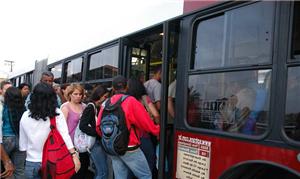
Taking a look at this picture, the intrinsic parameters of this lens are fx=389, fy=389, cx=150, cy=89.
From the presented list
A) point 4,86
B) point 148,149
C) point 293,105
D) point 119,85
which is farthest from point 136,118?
point 4,86

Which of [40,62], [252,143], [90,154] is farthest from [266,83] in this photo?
[40,62]

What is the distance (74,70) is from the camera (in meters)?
6.80

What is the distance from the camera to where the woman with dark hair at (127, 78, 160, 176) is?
4.06 metres

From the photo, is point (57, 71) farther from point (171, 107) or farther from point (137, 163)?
point (171, 107)

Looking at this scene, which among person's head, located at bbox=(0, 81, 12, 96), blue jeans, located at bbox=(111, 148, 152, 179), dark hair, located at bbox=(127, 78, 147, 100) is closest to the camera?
blue jeans, located at bbox=(111, 148, 152, 179)

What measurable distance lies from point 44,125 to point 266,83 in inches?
76.1

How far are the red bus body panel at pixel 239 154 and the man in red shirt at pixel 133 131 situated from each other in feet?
1.72

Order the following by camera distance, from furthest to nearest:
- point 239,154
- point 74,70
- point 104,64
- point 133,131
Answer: point 74,70 → point 104,64 → point 133,131 → point 239,154

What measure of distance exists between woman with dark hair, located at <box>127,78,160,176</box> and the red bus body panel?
0.80m

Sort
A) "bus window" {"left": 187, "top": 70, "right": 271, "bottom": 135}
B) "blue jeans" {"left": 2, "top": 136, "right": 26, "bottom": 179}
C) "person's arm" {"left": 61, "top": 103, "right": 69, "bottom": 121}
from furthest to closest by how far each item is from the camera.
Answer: "person's arm" {"left": 61, "top": 103, "right": 69, "bottom": 121} < "blue jeans" {"left": 2, "top": 136, "right": 26, "bottom": 179} < "bus window" {"left": 187, "top": 70, "right": 271, "bottom": 135}

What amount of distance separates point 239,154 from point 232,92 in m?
0.49

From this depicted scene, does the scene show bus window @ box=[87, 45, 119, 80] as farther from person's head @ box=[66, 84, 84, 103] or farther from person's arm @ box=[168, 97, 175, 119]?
person's arm @ box=[168, 97, 175, 119]

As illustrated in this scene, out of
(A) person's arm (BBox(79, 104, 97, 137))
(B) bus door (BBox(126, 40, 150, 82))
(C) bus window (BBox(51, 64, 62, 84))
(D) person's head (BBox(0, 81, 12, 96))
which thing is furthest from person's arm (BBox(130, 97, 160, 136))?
(C) bus window (BBox(51, 64, 62, 84))

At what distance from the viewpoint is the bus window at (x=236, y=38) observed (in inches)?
113
